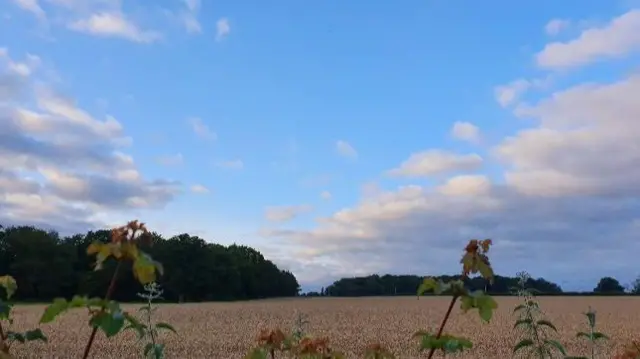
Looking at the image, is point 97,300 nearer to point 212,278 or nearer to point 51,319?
point 51,319

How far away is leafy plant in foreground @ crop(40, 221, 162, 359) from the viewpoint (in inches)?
65.9

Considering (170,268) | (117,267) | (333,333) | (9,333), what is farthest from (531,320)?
(170,268)

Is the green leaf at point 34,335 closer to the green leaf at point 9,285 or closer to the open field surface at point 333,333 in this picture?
the green leaf at point 9,285

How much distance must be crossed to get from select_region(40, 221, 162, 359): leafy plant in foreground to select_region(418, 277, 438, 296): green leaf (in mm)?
687

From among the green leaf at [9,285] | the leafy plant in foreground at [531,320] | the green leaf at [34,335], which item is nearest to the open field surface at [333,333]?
the leafy plant in foreground at [531,320]

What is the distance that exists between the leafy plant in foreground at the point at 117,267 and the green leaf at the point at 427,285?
687 mm

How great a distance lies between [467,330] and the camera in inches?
1124

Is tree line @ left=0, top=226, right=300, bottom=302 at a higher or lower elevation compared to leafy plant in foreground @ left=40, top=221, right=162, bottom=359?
higher

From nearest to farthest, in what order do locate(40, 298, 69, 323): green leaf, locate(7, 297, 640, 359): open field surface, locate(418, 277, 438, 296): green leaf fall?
locate(40, 298, 69, 323): green leaf, locate(418, 277, 438, 296): green leaf, locate(7, 297, 640, 359): open field surface

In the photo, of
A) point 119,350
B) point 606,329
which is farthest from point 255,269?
point 119,350

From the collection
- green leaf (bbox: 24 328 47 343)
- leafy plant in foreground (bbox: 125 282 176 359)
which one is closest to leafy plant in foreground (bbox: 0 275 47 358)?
green leaf (bbox: 24 328 47 343)

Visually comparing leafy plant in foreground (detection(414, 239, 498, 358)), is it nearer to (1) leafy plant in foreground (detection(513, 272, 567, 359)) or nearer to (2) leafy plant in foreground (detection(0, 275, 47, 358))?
(1) leafy plant in foreground (detection(513, 272, 567, 359))

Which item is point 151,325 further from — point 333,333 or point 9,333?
point 333,333

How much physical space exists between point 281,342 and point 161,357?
40 cm
